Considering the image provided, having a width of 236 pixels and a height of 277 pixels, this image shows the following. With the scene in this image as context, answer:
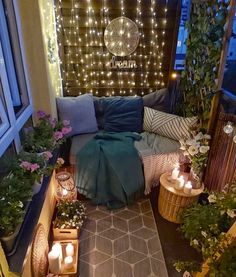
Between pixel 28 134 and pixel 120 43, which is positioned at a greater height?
pixel 120 43

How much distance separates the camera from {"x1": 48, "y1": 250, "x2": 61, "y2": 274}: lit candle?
1522 mm

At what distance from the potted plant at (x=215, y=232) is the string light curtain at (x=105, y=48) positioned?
5.92 ft

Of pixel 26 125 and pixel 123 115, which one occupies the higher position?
pixel 26 125

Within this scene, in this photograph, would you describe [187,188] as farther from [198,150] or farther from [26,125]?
[26,125]

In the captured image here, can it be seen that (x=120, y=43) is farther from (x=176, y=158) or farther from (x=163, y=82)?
(x=176, y=158)

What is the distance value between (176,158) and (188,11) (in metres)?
1.72

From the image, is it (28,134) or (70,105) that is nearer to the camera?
(28,134)

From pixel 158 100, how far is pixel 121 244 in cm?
171

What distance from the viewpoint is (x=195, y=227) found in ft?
5.08

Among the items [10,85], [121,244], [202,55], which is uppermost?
[202,55]

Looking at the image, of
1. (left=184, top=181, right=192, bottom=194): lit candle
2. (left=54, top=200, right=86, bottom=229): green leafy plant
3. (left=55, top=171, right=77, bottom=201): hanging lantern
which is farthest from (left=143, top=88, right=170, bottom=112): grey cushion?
(left=54, top=200, right=86, bottom=229): green leafy plant

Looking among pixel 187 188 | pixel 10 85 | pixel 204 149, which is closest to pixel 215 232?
pixel 187 188

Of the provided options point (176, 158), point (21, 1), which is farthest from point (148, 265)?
point (21, 1)

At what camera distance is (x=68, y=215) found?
1.90 m
